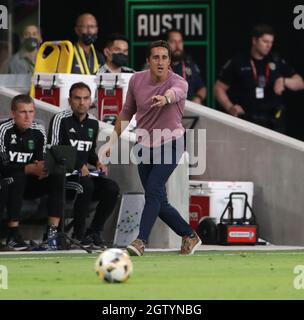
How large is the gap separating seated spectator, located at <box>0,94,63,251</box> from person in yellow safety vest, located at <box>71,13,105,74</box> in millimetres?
2677

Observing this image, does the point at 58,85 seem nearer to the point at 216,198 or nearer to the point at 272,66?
the point at 216,198

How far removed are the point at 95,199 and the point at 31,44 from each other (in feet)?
12.4

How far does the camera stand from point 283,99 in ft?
74.8

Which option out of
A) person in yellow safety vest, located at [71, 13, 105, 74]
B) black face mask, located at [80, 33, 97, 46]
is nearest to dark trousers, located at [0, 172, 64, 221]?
person in yellow safety vest, located at [71, 13, 105, 74]

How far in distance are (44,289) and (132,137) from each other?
663cm

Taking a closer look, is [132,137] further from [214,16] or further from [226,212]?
[214,16]

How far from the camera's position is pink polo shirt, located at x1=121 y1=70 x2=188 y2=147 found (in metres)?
16.0

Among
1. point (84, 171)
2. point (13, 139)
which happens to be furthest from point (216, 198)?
point (13, 139)

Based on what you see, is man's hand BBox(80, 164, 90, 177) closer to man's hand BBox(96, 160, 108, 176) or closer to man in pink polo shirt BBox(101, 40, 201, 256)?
man's hand BBox(96, 160, 108, 176)

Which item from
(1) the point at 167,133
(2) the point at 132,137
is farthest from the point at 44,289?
(2) the point at 132,137

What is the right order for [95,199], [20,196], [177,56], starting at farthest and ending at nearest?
[177,56] → [95,199] → [20,196]

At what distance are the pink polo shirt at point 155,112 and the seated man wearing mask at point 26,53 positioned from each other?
519 cm

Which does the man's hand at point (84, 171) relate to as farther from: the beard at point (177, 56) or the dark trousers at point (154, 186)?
the beard at point (177, 56)

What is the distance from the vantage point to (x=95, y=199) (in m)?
18.2
